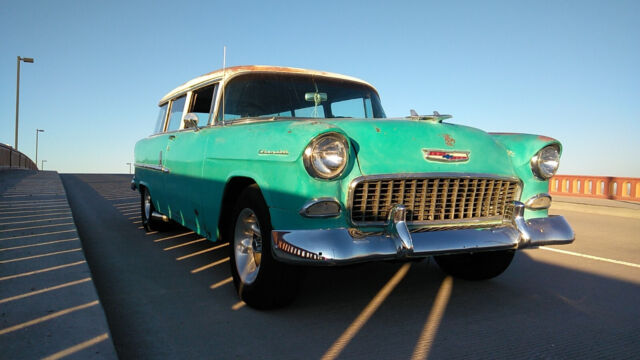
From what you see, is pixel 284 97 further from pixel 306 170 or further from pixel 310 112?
pixel 306 170

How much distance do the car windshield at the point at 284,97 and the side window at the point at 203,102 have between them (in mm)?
274

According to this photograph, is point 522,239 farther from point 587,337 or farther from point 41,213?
point 41,213

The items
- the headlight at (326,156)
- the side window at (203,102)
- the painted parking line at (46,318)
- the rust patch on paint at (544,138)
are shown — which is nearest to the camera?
the painted parking line at (46,318)

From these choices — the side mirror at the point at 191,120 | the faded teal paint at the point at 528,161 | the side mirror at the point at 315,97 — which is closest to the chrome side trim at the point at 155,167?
the side mirror at the point at 191,120

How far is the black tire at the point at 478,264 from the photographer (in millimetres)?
3689

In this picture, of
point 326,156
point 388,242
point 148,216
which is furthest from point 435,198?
point 148,216

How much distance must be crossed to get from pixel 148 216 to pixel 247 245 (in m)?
3.31

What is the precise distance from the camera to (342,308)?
3.13 metres

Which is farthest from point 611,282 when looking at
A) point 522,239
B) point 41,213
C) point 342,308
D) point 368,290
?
point 41,213

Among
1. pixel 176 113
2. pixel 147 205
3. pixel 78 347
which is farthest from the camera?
pixel 147 205

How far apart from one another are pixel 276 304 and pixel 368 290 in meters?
0.84

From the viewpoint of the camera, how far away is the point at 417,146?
2939mm

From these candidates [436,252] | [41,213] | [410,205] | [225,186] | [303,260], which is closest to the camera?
[303,260]

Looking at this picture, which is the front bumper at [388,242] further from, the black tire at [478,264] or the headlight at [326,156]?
the black tire at [478,264]
